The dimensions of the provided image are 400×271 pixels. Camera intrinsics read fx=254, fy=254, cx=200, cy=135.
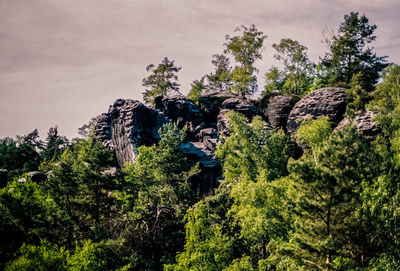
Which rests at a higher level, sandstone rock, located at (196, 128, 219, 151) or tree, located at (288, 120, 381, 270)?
sandstone rock, located at (196, 128, 219, 151)

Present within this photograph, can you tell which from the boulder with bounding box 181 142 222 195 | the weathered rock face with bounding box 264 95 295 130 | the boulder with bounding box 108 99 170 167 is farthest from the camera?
the boulder with bounding box 108 99 170 167

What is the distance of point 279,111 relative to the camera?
39219 millimetres

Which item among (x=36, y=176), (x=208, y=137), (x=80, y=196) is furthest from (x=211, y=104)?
(x=36, y=176)

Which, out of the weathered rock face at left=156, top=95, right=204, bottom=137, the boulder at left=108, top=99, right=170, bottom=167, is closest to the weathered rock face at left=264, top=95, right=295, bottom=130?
the weathered rock face at left=156, top=95, right=204, bottom=137

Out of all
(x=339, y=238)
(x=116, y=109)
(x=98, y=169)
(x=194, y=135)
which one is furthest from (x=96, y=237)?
(x=116, y=109)

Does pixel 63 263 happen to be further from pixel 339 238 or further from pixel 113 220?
pixel 339 238

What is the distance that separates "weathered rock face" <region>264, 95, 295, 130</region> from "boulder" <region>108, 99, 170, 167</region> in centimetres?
1722

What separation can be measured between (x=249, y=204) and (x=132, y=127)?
25919 mm

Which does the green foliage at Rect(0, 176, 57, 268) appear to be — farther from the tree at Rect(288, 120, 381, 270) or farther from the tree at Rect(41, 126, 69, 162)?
the tree at Rect(41, 126, 69, 162)

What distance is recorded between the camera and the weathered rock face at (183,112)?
42656mm

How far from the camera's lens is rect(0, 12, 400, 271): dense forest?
38.6ft

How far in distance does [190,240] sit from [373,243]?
41.7ft

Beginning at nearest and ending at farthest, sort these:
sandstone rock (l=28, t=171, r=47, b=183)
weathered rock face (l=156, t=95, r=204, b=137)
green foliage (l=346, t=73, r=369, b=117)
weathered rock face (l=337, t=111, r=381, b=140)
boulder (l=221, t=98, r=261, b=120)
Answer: weathered rock face (l=337, t=111, r=381, b=140), green foliage (l=346, t=73, r=369, b=117), boulder (l=221, t=98, r=261, b=120), sandstone rock (l=28, t=171, r=47, b=183), weathered rock face (l=156, t=95, r=204, b=137)

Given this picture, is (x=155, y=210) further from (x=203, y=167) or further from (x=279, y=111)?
(x=279, y=111)
